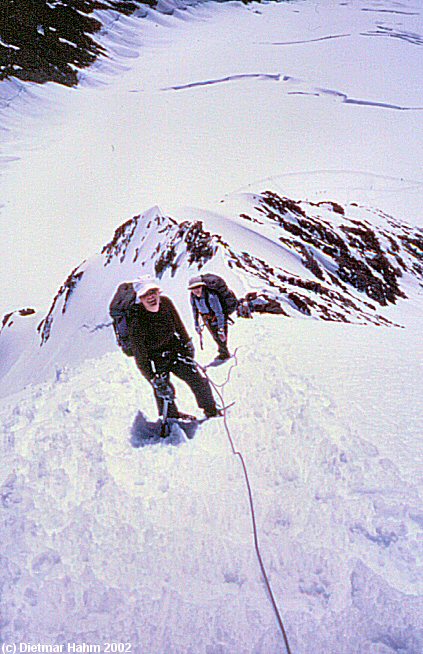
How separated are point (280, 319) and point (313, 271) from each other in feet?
12.9

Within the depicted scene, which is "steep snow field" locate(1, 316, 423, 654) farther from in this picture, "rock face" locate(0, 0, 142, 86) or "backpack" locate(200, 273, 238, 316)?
"rock face" locate(0, 0, 142, 86)

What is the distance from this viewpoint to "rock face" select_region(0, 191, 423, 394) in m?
4.20

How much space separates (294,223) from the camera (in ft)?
29.8

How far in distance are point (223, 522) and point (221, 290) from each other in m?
1.34

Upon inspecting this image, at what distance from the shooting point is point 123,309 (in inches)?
74.5

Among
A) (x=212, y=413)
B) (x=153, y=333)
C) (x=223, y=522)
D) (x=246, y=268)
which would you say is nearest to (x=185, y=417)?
(x=212, y=413)

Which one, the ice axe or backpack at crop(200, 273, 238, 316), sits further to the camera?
backpack at crop(200, 273, 238, 316)

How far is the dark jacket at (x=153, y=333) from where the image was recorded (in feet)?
6.29

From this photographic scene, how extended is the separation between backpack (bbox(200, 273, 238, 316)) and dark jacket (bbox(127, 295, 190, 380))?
1.45ft

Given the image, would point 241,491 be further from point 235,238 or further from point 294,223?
point 294,223

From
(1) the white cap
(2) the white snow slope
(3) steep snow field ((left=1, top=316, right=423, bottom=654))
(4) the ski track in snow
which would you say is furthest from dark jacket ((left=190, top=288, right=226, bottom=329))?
(4) the ski track in snow

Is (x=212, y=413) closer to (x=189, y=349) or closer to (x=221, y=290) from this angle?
(x=189, y=349)

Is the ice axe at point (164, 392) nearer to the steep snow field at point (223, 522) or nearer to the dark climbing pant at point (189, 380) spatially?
the dark climbing pant at point (189, 380)

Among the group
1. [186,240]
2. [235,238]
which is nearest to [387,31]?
[235,238]
